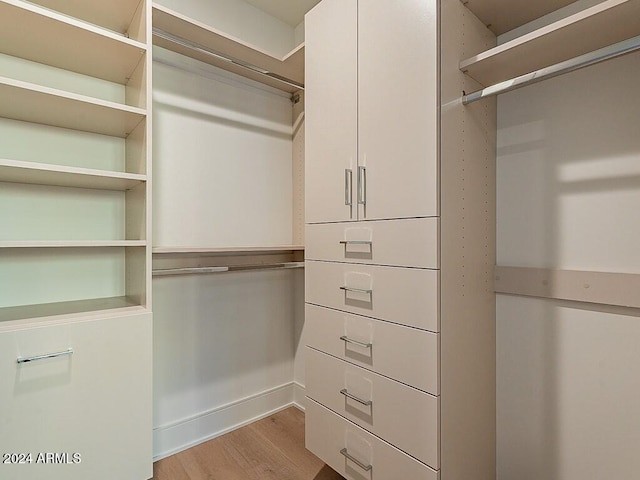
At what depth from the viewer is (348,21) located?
144 cm

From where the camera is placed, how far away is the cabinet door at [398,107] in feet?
3.83

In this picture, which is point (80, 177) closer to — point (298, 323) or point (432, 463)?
point (298, 323)

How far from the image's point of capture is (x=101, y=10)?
58.9 inches

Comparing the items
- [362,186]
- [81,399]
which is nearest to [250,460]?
[81,399]

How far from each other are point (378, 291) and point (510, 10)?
3.80 ft

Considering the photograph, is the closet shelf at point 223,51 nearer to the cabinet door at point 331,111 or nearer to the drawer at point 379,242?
the cabinet door at point 331,111

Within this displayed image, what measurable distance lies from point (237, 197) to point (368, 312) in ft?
3.89

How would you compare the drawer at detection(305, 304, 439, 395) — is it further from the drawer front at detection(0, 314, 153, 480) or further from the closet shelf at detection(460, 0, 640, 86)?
the closet shelf at detection(460, 0, 640, 86)

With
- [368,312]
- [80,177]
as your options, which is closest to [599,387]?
[368,312]

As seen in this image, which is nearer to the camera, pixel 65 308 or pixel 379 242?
pixel 379 242

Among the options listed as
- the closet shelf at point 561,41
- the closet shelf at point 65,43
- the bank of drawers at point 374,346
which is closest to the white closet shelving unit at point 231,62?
the closet shelf at point 65,43

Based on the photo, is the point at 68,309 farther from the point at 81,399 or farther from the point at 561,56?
the point at 561,56

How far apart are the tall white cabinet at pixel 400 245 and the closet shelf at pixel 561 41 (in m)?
0.11

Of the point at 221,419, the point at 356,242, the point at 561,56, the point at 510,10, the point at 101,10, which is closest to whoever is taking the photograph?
the point at 561,56
